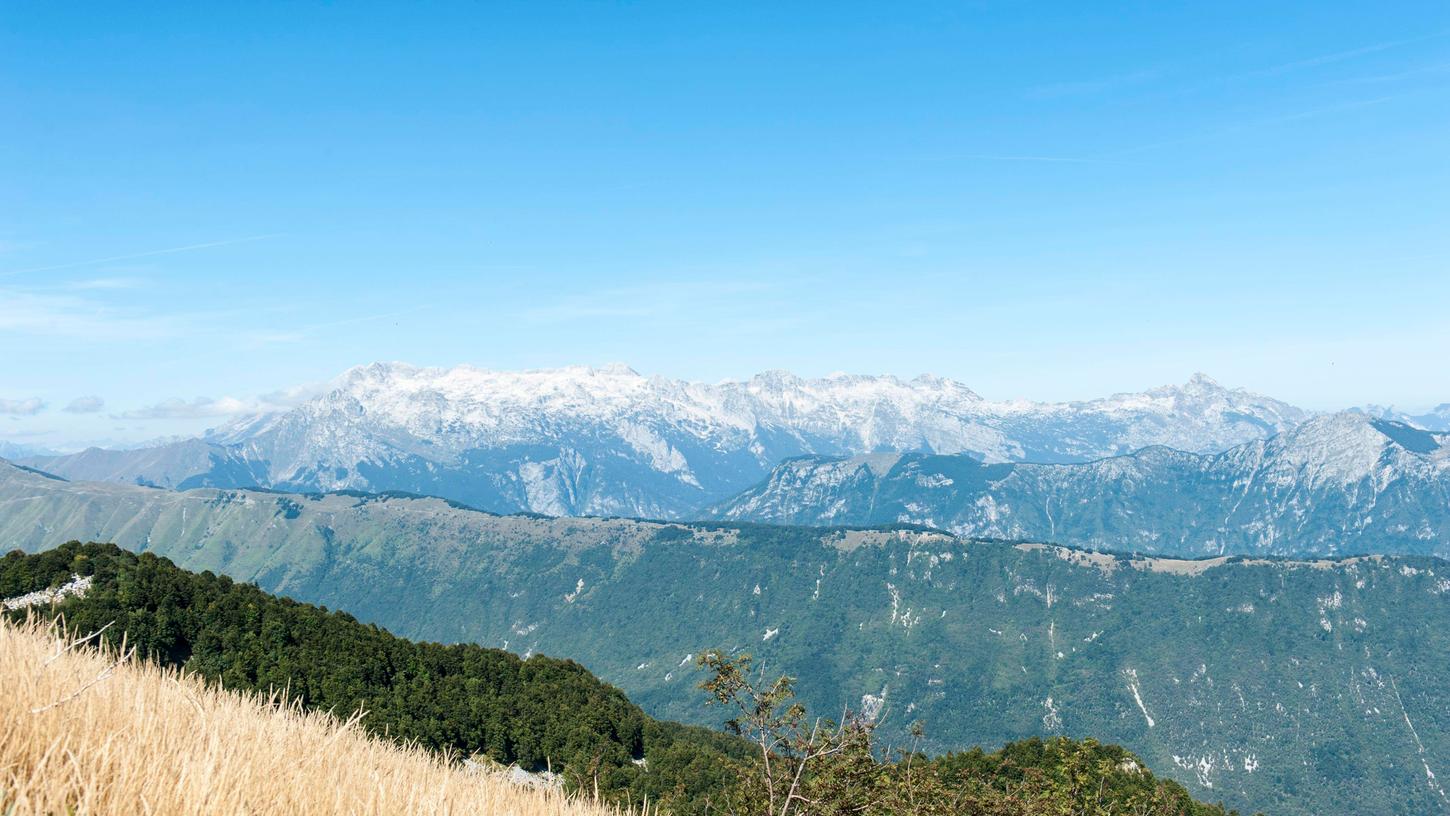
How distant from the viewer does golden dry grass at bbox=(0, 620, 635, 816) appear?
190 inches

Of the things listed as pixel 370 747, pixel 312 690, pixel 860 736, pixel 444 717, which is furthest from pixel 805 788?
pixel 444 717

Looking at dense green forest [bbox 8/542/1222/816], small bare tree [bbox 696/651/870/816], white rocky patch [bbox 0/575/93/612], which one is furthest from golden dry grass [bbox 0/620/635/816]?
white rocky patch [bbox 0/575/93/612]

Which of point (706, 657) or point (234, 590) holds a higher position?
point (706, 657)

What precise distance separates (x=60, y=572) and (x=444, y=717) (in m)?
44.4

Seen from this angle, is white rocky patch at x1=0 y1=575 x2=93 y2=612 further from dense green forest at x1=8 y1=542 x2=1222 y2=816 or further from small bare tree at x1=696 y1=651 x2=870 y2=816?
small bare tree at x1=696 y1=651 x2=870 y2=816

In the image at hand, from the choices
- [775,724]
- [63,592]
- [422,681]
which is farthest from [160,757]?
[422,681]

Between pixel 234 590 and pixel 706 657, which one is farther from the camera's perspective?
pixel 234 590

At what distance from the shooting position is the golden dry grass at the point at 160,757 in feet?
15.8

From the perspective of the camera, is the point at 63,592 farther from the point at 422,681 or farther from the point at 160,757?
the point at 160,757

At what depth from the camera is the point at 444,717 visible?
97625mm

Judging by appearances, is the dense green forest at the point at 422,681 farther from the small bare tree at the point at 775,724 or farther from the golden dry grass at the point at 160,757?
the golden dry grass at the point at 160,757

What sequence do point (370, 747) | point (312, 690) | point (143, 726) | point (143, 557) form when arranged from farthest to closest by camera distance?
point (143, 557), point (312, 690), point (370, 747), point (143, 726)

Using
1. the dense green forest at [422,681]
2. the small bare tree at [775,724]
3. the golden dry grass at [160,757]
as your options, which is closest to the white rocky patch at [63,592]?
the dense green forest at [422,681]

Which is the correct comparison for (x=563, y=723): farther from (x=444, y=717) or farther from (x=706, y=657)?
(x=706, y=657)
